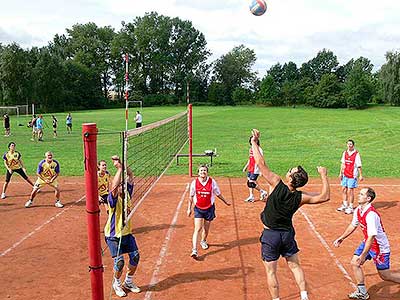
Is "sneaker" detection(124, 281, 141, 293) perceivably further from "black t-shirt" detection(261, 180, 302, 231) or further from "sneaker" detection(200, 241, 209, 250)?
"black t-shirt" detection(261, 180, 302, 231)

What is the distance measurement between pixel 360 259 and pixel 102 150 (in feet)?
67.4

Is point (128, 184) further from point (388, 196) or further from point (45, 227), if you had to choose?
point (388, 196)

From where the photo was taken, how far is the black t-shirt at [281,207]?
5.75 m

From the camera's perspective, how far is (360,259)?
6.27m

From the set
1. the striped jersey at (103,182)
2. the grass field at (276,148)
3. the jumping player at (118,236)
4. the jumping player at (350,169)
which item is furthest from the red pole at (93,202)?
the grass field at (276,148)

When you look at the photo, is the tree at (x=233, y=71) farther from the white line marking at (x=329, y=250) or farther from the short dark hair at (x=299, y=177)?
the short dark hair at (x=299, y=177)

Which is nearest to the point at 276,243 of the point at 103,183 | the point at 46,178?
the point at 103,183

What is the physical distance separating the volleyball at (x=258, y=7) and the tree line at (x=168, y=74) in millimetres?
64508

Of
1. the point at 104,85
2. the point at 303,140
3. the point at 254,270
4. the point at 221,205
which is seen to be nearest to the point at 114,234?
the point at 254,270

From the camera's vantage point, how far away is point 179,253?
8.69 m

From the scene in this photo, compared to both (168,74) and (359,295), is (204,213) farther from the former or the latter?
(168,74)

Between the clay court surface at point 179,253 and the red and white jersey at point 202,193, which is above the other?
the red and white jersey at point 202,193

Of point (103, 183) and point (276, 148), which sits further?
point (276, 148)

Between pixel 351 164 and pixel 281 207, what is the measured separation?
6.14 metres
